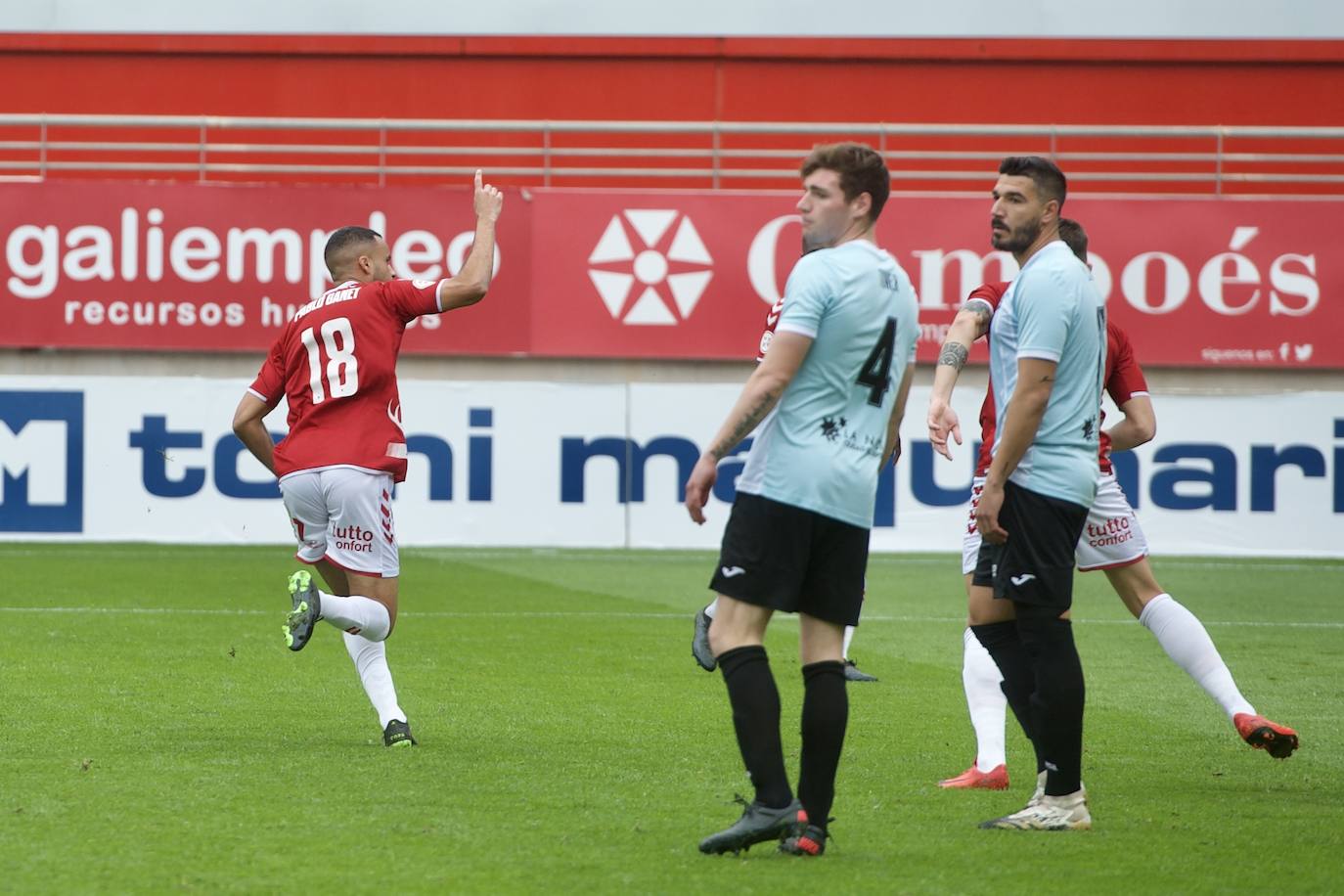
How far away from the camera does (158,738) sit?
6.50 meters

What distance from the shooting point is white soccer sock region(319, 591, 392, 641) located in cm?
633

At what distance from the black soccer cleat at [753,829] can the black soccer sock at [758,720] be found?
0.02m

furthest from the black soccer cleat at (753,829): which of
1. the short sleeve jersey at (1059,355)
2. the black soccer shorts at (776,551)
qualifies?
the short sleeve jersey at (1059,355)

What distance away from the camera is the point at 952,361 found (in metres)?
6.10

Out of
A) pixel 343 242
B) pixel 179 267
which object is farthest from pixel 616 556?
pixel 343 242

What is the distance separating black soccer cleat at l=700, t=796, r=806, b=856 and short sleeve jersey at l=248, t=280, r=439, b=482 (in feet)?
7.76

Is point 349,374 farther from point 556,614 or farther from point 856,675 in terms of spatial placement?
point 556,614

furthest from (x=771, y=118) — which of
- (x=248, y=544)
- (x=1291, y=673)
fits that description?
(x=1291, y=673)

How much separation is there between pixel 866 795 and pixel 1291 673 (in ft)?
13.7

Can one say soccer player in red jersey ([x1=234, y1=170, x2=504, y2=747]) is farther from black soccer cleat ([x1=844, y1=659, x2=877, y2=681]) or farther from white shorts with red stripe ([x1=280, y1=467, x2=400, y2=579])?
black soccer cleat ([x1=844, y1=659, x2=877, y2=681])

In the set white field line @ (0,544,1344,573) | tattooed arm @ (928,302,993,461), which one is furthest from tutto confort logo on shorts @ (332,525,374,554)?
white field line @ (0,544,1344,573)

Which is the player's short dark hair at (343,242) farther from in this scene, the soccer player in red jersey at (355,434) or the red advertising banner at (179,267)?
the red advertising banner at (179,267)

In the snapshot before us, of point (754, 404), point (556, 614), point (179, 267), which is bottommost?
point (556, 614)

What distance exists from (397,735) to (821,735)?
223 cm
